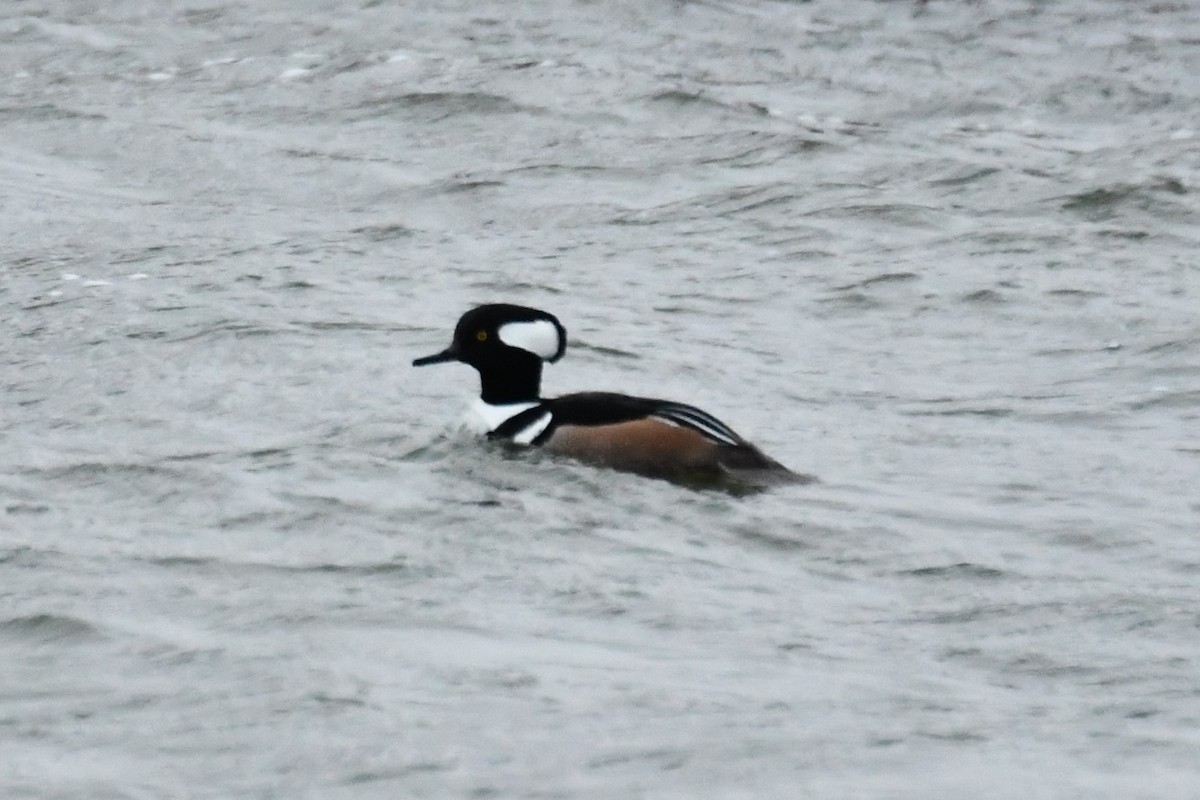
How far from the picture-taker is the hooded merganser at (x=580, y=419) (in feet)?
29.7

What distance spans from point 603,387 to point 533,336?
1.41 meters

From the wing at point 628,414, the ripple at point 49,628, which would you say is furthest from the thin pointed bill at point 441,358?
the ripple at point 49,628

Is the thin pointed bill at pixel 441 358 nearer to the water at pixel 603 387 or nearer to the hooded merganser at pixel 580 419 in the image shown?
the hooded merganser at pixel 580 419

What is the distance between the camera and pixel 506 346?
31.8 feet

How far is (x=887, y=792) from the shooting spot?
6.23 meters

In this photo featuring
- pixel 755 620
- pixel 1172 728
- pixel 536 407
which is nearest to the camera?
pixel 1172 728

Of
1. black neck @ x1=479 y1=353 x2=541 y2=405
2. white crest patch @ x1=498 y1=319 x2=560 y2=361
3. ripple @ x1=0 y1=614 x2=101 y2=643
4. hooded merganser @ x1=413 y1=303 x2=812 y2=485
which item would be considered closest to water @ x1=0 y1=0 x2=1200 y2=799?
ripple @ x1=0 y1=614 x2=101 y2=643

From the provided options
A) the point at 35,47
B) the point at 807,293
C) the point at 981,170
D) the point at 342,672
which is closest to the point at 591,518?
the point at 342,672

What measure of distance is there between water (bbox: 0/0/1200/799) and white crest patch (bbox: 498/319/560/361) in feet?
1.51

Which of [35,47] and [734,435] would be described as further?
[35,47]

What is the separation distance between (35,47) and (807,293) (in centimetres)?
749

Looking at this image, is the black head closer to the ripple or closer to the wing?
the wing

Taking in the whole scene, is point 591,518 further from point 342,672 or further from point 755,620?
point 342,672

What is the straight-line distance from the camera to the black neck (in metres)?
9.62
